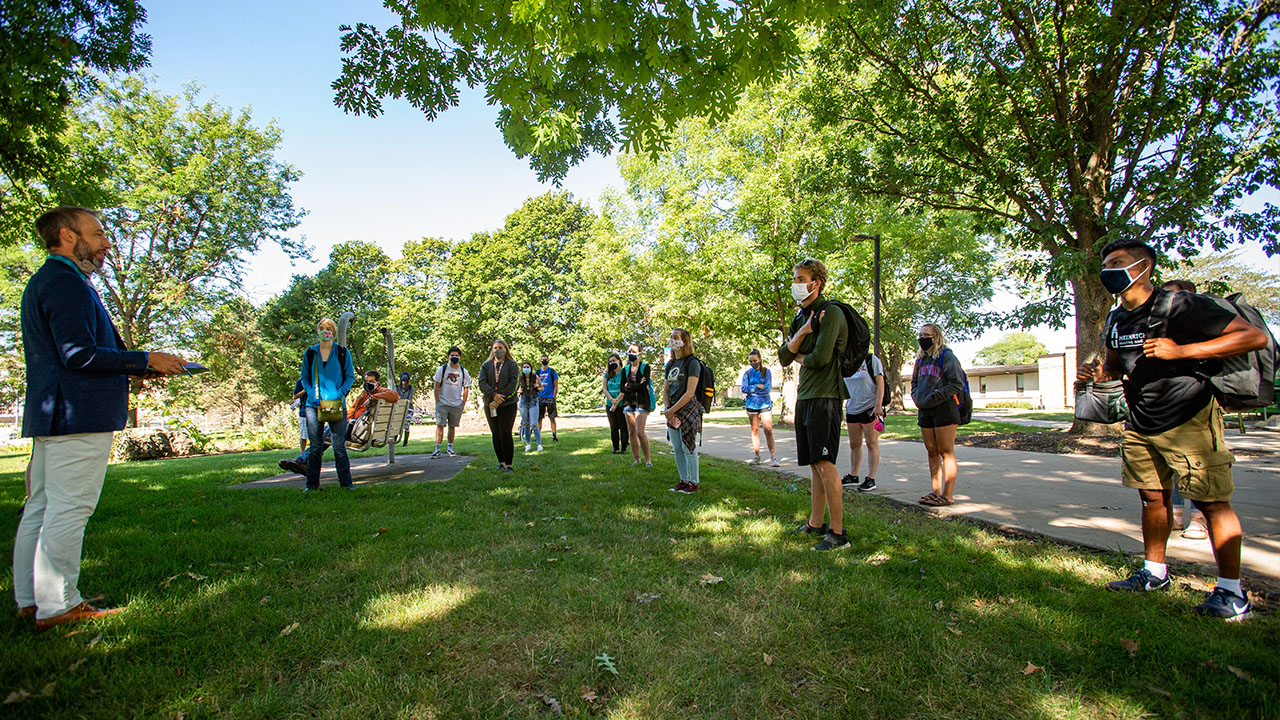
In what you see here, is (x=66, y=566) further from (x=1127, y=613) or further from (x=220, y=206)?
(x=220, y=206)

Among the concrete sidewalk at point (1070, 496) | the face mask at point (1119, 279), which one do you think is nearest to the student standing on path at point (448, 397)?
the concrete sidewalk at point (1070, 496)

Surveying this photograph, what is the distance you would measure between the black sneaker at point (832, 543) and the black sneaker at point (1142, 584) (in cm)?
148

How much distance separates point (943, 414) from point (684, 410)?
105 inches

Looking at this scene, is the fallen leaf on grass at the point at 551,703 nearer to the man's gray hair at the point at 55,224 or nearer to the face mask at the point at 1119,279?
the man's gray hair at the point at 55,224

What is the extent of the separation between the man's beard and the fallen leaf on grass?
3212 millimetres

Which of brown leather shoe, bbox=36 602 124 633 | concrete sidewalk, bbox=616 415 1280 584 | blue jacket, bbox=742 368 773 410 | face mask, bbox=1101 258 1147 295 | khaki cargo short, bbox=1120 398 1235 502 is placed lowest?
concrete sidewalk, bbox=616 415 1280 584

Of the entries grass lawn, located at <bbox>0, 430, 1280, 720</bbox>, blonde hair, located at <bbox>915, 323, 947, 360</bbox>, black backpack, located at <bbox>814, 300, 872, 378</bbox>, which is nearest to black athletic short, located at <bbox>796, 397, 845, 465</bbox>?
black backpack, located at <bbox>814, 300, 872, 378</bbox>

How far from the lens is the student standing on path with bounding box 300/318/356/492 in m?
6.36

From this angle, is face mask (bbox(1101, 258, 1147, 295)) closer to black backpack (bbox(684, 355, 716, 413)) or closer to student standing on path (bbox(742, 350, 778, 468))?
black backpack (bbox(684, 355, 716, 413))

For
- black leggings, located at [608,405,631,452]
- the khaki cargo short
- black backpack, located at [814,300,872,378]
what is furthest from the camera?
black leggings, located at [608,405,631,452]

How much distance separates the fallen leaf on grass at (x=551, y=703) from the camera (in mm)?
2148

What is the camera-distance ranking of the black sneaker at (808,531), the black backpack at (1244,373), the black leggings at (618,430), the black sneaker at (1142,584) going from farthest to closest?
the black leggings at (618,430)
the black sneaker at (808,531)
the black sneaker at (1142,584)
the black backpack at (1244,373)

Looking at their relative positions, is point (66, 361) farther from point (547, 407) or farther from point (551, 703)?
point (547, 407)

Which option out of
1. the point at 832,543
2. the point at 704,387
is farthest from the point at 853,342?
the point at 704,387
